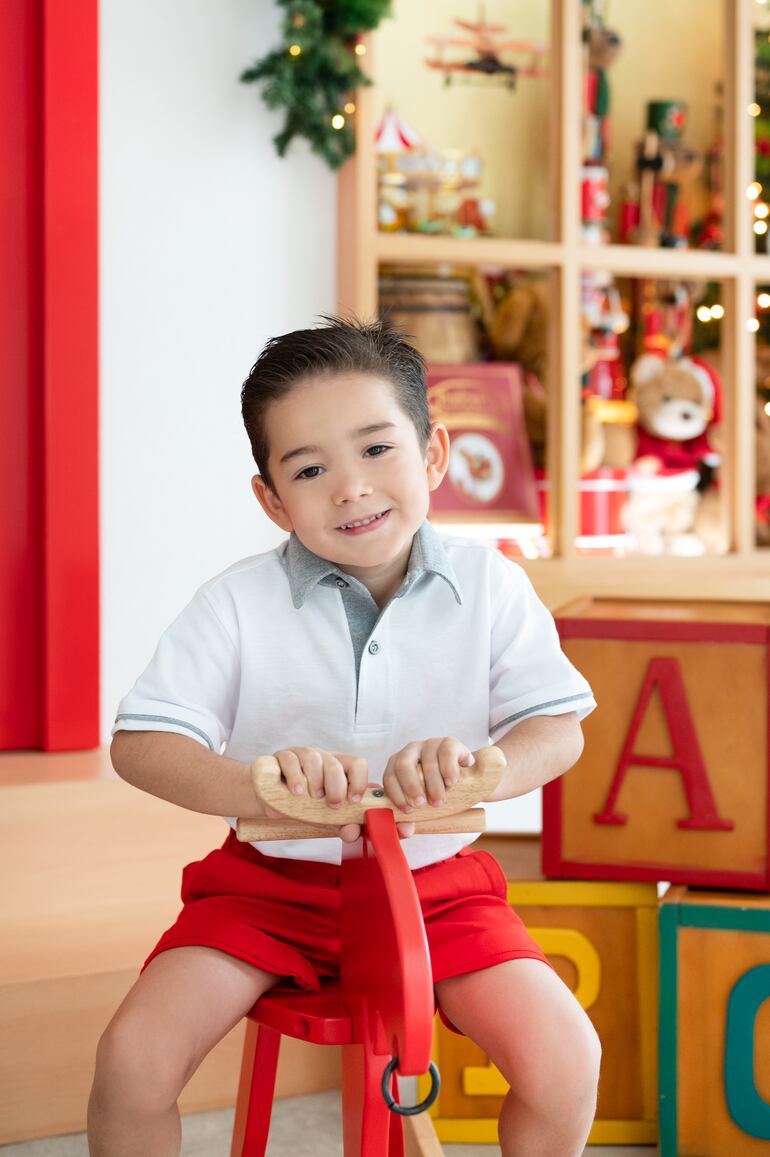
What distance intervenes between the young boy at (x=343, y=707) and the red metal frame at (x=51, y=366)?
769 mm

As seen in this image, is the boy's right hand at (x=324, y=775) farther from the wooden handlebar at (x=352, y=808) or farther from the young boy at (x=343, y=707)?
the young boy at (x=343, y=707)

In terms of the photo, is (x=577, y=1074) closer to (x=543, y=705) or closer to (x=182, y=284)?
(x=543, y=705)

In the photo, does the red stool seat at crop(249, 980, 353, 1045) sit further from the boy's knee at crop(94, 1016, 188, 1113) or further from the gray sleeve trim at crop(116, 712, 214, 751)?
the gray sleeve trim at crop(116, 712, 214, 751)

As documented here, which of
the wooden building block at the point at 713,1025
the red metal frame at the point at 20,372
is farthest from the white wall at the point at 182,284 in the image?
the wooden building block at the point at 713,1025

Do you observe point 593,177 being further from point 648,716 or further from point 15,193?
point 648,716

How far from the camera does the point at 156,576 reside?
206 cm

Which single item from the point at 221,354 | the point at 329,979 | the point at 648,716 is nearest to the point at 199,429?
the point at 221,354

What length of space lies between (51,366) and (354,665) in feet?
3.09

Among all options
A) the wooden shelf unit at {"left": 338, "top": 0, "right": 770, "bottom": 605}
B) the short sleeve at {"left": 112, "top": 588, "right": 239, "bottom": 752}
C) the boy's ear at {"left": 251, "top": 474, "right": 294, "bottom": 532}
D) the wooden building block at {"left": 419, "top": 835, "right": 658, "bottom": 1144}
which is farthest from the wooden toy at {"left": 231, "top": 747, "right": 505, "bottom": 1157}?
the wooden shelf unit at {"left": 338, "top": 0, "right": 770, "bottom": 605}

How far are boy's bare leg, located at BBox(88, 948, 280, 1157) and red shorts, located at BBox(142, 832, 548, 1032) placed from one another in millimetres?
23

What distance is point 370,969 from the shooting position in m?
0.95

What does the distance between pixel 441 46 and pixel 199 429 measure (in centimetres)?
102

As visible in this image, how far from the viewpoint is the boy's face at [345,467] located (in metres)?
1.15

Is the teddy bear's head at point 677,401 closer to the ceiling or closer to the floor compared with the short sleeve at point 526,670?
closer to the ceiling
